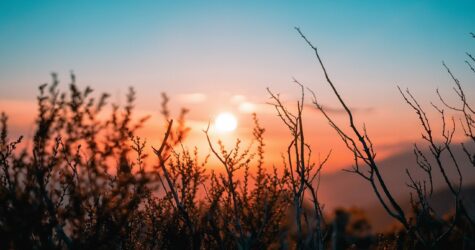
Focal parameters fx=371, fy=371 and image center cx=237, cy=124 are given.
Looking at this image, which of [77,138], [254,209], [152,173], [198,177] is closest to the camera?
[152,173]

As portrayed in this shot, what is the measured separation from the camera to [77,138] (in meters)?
4.20

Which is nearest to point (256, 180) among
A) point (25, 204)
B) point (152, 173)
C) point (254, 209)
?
point (254, 209)

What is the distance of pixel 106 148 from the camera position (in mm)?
4098

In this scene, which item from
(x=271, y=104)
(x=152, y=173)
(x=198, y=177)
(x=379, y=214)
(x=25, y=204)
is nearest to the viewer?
(x=25, y=204)

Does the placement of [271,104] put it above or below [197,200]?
above

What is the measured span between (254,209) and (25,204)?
16.8 feet

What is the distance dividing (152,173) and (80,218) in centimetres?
87

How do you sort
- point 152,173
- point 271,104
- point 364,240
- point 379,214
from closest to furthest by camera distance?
point 152,173, point 271,104, point 364,240, point 379,214

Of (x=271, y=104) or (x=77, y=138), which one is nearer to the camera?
(x=77, y=138)

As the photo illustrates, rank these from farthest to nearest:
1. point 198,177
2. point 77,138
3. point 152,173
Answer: point 198,177 < point 77,138 < point 152,173

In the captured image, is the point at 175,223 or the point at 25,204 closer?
the point at 25,204

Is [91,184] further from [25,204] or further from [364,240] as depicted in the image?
[364,240]

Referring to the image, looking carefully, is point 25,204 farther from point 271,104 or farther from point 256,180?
point 256,180

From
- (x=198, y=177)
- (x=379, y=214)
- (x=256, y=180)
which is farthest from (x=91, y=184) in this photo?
(x=379, y=214)
